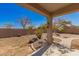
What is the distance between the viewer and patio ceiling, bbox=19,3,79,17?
9.92 feet

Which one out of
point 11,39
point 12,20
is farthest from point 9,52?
point 12,20

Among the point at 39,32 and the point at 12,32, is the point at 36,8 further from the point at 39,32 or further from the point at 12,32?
the point at 12,32

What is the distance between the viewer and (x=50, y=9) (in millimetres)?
3115

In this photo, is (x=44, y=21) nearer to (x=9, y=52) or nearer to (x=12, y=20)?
(x=12, y=20)

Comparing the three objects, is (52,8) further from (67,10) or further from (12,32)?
(12,32)

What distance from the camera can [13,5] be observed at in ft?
9.97

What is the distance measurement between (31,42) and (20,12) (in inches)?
19.3

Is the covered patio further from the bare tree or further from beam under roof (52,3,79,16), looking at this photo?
the bare tree

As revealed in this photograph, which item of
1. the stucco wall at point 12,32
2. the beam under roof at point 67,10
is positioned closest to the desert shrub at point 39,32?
the stucco wall at point 12,32

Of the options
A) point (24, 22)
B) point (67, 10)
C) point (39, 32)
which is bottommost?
point (39, 32)

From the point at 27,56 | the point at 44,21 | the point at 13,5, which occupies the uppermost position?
the point at 13,5

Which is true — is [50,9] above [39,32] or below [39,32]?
above

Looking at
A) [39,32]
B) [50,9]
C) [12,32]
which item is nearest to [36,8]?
[50,9]

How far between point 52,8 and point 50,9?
1.6 inches
